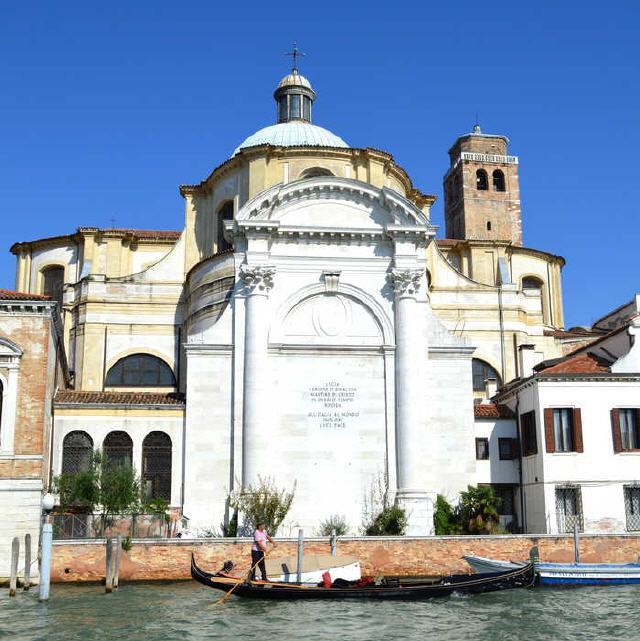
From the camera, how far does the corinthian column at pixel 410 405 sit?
3002 centimetres

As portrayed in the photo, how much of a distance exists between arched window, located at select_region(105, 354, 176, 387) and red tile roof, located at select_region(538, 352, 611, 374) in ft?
53.2

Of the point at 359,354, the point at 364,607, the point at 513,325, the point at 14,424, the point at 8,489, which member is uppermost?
the point at 513,325

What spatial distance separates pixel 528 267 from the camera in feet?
158

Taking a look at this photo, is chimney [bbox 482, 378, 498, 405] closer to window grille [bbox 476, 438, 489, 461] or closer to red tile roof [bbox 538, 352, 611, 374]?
window grille [bbox 476, 438, 489, 461]

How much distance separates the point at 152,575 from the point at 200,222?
21.0 meters

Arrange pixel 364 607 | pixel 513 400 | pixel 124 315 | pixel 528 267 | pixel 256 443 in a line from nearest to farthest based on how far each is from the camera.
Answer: pixel 364 607, pixel 256 443, pixel 513 400, pixel 124 315, pixel 528 267

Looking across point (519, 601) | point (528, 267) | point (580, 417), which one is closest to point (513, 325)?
point (528, 267)

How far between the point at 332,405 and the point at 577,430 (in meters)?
8.03

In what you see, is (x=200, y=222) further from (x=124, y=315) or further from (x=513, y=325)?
(x=513, y=325)

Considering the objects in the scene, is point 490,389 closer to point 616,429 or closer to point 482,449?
point 482,449

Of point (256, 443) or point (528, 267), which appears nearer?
point (256, 443)

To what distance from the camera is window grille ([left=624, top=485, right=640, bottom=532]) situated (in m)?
29.6

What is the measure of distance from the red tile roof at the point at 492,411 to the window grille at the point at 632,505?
479 centimetres

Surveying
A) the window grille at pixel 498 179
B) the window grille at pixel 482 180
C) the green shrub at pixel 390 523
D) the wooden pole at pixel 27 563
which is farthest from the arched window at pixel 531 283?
the wooden pole at pixel 27 563
